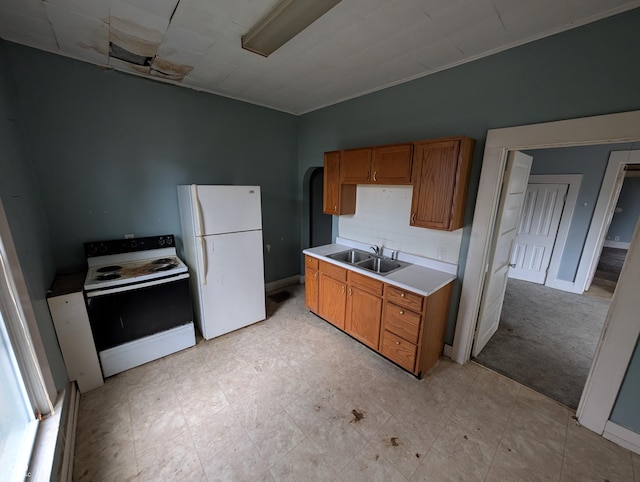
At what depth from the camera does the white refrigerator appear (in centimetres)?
249

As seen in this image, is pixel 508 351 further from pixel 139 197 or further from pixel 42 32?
pixel 42 32

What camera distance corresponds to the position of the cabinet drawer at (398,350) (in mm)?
2195

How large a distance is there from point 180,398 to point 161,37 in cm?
289

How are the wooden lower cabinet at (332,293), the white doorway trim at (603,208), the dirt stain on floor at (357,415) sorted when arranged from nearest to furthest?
the dirt stain on floor at (357,415) → the wooden lower cabinet at (332,293) → the white doorway trim at (603,208)

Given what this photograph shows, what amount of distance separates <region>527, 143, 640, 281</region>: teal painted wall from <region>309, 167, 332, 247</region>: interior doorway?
369 cm

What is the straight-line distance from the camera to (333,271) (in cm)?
280

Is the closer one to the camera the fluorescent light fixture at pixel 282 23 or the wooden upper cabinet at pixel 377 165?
the fluorescent light fixture at pixel 282 23

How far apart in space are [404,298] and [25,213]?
119 inches

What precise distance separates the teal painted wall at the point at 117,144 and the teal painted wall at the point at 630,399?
4.03m

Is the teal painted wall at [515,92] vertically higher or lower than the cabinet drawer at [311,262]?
higher

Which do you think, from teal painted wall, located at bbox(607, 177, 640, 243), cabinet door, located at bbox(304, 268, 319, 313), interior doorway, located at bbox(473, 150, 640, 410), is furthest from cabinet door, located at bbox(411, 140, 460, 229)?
teal painted wall, located at bbox(607, 177, 640, 243)

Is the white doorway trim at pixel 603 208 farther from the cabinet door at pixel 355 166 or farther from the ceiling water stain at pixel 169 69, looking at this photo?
the ceiling water stain at pixel 169 69

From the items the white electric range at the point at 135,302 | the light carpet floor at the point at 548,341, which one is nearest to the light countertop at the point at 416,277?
the light carpet floor at the point at 548,341

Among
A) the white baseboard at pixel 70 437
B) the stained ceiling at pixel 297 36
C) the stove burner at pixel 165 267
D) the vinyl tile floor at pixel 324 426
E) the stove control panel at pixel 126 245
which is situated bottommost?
the vinyl tile floor at pixel 324 426
